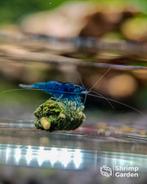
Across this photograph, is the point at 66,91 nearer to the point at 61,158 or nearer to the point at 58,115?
the point at 58,115

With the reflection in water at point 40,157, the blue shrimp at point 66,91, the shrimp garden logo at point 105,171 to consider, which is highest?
the blue shrimp at point 66,91

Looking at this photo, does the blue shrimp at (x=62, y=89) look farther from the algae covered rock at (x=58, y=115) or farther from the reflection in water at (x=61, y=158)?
the reflection in water at (x=61, y=158)

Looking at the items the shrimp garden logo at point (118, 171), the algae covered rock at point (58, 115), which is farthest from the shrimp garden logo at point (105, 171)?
the algae covered rock at point (58, 115)

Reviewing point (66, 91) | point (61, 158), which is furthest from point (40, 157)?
point (66, 91)

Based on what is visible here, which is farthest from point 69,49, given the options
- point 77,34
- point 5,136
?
point 5,136

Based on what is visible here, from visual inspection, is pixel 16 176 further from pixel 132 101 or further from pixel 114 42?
pixel 114 42

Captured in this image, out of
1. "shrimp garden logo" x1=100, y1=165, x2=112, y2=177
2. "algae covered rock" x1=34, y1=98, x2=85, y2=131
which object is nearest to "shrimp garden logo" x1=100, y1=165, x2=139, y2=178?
"shrimp garden logo" x1=100, y1=165, x2=112, y2=177
